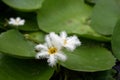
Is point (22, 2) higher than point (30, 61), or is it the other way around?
point (22, 2)

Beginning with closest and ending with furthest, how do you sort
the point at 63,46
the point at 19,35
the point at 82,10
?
the point at 63,46 → the point at 19,35 → the point at 82,10

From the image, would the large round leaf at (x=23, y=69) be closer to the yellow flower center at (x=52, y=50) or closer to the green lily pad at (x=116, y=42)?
the yellow flower center at (x=52, y=50)

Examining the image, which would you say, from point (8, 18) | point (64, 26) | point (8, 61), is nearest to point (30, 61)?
point (8, 61)

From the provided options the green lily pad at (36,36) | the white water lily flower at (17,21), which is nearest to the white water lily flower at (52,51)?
the green lily pad at (36,36)

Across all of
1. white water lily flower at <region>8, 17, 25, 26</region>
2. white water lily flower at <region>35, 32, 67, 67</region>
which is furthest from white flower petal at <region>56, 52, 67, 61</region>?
white water lily flower at <region>8, 17, 25, 26</region>

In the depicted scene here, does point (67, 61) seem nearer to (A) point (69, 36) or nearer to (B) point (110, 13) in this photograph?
(A) point (69, 36)
